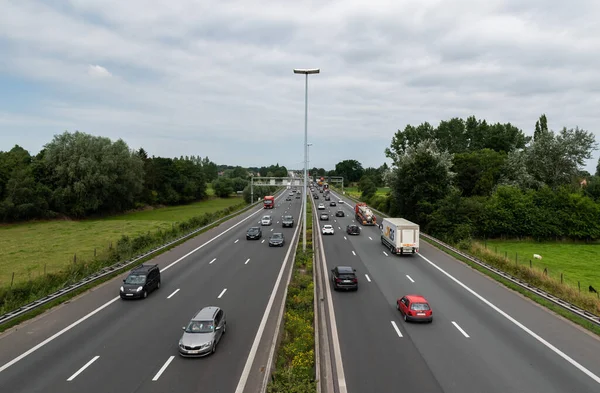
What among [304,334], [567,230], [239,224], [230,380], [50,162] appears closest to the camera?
[230,380]

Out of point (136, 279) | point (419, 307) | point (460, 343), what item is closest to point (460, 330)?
point (460, 343)

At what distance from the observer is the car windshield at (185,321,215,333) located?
15773 mm

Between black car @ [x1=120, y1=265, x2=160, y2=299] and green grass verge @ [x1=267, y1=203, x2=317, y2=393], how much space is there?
29.2 ft

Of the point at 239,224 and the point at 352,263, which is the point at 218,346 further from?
the point at 239,224

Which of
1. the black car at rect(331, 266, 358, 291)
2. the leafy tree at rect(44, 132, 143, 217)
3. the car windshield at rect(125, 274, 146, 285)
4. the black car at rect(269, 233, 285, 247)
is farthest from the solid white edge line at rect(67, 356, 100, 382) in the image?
the leafy tree at rect(44, 132, 143, 217)

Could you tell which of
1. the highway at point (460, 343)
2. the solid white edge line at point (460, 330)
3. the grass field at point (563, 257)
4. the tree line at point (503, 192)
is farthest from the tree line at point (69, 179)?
the solid white edge line at point (460, 330)

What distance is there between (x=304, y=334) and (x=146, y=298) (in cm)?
1210

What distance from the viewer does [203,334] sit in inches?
610

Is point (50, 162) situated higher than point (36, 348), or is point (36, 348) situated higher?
point (50, 162)

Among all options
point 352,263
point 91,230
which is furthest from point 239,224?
point 352,263

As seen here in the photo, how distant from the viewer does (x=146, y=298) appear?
2297 centimetres

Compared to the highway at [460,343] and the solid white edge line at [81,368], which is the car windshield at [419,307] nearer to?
the highway at [460,343]

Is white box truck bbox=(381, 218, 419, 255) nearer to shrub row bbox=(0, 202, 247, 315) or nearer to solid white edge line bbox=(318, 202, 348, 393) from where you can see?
solid white edge line bbox=(318, 202, 348, 393)

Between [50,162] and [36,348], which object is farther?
[50,162]
